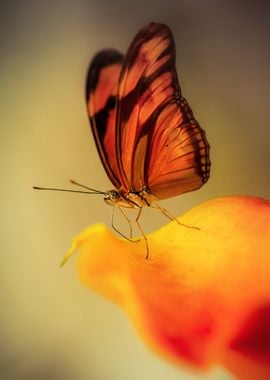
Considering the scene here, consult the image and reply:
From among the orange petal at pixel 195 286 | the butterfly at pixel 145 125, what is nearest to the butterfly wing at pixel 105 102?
the butterfly at pixel 145 125

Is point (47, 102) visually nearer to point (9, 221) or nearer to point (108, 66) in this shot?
point (108, 66)

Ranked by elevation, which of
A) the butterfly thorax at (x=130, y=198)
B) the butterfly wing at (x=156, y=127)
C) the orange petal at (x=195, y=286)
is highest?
the butterfly wing at (x=156, y=127)

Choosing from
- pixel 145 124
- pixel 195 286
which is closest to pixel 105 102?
pixel 145 124

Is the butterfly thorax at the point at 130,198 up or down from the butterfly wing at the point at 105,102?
down

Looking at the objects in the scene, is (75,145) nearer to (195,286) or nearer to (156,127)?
(156,127)

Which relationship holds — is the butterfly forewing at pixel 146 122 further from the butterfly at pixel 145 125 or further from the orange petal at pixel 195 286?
the orange petal at pixel 195 286

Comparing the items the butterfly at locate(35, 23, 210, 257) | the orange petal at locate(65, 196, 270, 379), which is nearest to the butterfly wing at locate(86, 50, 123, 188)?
the butterfly at locate(35, 23, 210, 257)
